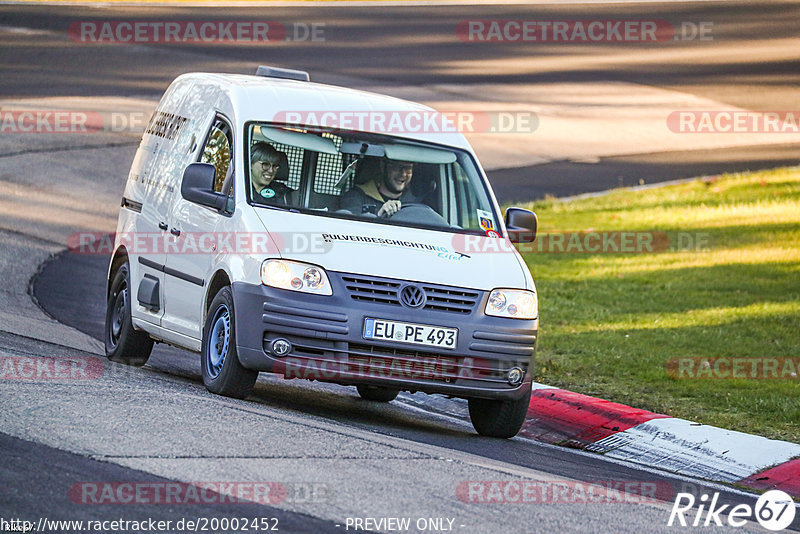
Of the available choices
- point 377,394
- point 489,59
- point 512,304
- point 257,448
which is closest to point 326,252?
point 512,304

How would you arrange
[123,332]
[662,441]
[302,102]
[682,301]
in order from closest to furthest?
[662,441] < [302,102] < [123,332] < [682,301]

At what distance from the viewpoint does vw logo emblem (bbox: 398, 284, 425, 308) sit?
8742mm

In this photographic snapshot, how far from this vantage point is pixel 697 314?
1409cm

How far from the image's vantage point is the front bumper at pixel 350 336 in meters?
8.67

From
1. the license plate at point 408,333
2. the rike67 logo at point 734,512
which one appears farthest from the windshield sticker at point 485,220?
the rike67 logo at point 734,512

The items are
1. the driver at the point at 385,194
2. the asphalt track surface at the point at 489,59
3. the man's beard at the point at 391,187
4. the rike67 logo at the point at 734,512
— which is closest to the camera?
the rike67 logo at the point at 734,512

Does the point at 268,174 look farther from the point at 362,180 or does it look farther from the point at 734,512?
the point at 734,512

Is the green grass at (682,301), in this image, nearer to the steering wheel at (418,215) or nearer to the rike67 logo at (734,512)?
the rike67 logo at (734,512)

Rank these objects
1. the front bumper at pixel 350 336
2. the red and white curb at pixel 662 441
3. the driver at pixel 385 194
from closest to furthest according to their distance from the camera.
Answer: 1. the front bumper at pixel 350 336
2. the red and white curb at pixel 662 441
3. the driver at pixel 385 194

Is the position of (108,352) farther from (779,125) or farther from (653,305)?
(779,125)

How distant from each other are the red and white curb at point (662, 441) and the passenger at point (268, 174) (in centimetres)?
258

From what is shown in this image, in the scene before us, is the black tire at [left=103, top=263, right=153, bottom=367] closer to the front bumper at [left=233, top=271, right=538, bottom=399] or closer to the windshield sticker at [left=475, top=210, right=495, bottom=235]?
the front bumper at [left=233, top=271, right=538, bottom=399]

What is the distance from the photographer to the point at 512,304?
910cm

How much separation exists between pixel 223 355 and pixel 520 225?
2407 mm
